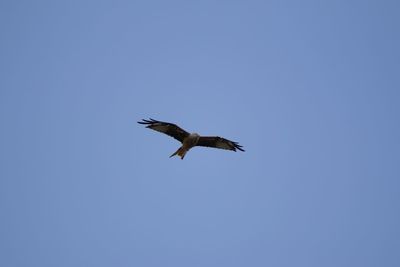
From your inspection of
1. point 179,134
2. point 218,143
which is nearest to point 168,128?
point 179,134

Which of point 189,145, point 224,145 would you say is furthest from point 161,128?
point 224,145

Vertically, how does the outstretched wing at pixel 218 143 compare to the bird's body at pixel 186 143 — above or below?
above

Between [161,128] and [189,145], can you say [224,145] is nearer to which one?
[189,145]

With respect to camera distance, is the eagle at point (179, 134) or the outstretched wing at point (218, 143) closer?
the eagle at point (179, 134)

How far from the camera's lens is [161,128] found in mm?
18922

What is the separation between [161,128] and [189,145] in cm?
141

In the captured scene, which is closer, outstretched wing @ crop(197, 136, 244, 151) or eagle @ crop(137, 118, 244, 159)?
eagle @ crop(137, 118, 244, 159)

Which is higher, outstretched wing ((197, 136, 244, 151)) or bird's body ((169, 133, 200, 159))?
outstretched wing ((197, 136, 244, 151))

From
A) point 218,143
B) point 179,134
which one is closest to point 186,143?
point 179,134

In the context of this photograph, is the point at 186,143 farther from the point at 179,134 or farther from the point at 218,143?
the point at 218,143

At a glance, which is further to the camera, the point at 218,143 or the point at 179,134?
the point at 218,143

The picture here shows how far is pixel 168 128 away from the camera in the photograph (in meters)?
18.9

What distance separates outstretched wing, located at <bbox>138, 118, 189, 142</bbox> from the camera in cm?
1872

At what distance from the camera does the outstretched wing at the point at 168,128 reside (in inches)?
737
